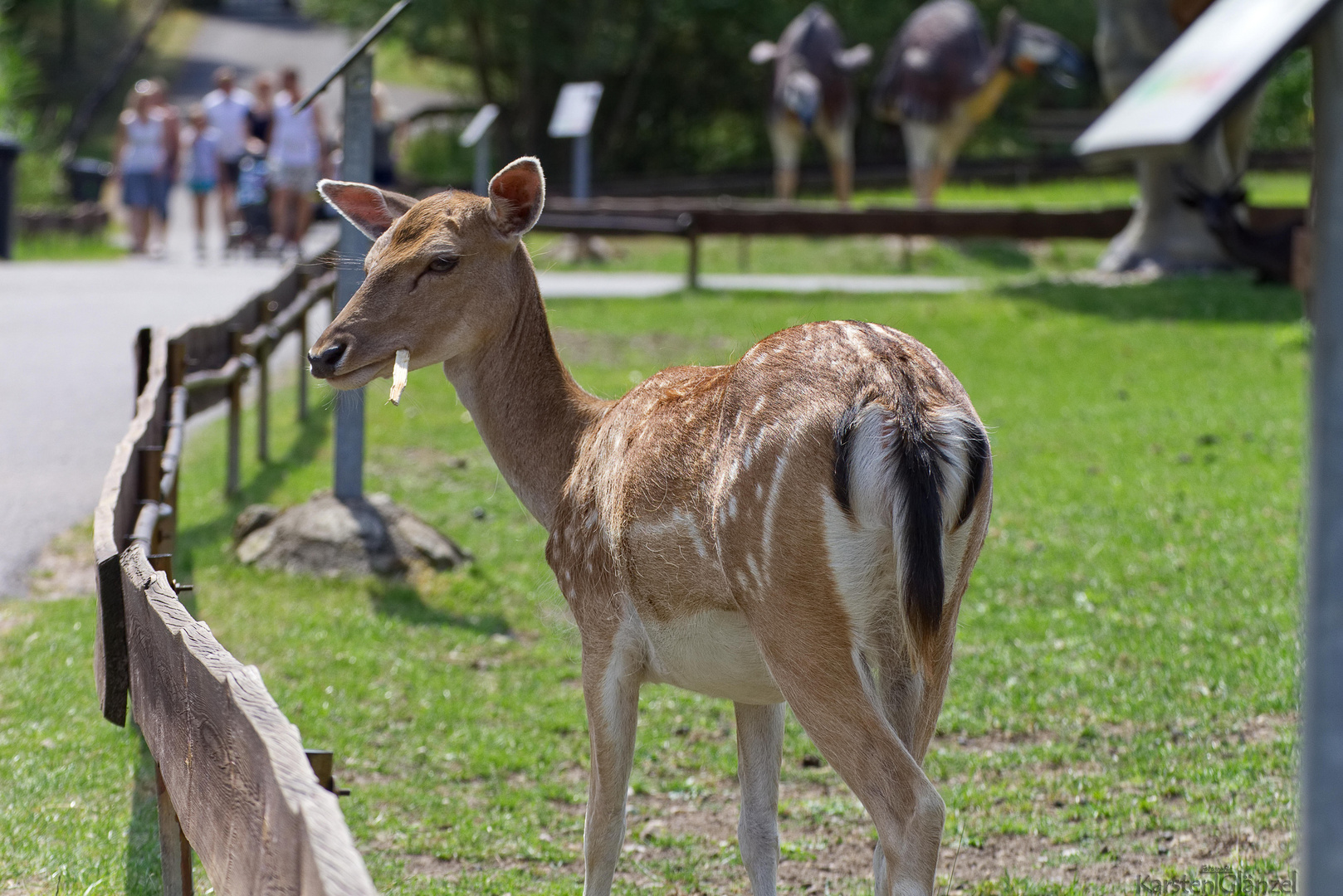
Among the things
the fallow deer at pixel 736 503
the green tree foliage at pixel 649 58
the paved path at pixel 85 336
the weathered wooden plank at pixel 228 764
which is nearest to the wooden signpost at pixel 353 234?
the paved path at pixel 85 336

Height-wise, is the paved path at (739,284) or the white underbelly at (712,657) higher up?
the white underbelly at (712,657)

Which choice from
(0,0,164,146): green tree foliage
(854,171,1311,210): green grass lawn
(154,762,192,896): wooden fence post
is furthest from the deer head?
(0,0,164,146): green tree foliage

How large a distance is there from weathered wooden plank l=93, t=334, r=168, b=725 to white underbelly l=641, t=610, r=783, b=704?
151cm

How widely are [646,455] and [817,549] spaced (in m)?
0.66

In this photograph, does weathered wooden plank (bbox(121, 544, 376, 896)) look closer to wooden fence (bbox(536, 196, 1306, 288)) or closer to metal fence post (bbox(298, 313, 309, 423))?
metal fence post (bbox(298, 313, 309, 423))

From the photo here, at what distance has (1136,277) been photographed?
17.7m

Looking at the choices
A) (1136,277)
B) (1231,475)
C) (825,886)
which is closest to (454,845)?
(825,886)

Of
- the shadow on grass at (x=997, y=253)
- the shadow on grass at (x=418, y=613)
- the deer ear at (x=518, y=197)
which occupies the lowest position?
the shadow on grass at (x=418, y=613)

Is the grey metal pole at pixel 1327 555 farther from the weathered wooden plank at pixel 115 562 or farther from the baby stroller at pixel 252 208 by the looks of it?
the baby stroller at pixel 252 208

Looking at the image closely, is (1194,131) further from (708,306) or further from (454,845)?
(708,306)

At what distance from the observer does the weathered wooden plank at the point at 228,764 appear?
2314 millimetres

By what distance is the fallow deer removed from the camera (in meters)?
3.08

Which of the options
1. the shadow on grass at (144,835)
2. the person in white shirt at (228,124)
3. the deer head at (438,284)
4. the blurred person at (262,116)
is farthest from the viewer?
the blurred person at (262,116)

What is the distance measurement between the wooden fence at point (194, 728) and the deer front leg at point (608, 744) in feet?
2.62
